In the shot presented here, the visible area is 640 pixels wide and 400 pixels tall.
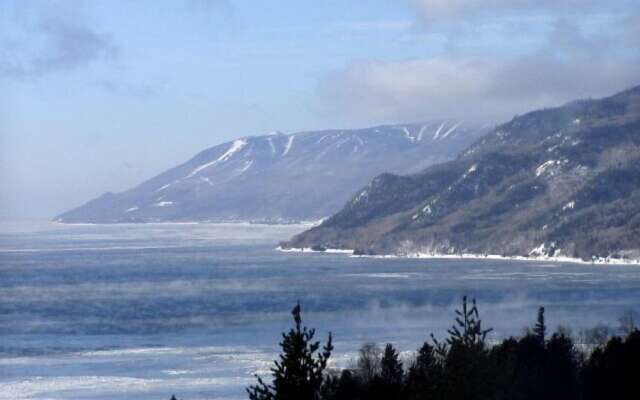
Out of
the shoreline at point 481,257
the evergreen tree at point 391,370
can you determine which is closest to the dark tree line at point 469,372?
the evergreen tree at point 391,370

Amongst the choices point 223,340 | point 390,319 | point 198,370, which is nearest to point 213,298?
point 390,319

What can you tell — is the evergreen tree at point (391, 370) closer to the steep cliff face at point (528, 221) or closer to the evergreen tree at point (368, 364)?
the evergreen tree at point (368, 364)

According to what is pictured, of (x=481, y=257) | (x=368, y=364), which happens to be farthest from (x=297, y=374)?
(x=481, y=257)

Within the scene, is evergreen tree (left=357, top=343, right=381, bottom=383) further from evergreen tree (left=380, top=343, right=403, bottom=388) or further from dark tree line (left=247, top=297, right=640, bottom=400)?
evergreen tree (left=380, top=343, right=403, bottom=388)

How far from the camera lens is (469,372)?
1873 centimetres

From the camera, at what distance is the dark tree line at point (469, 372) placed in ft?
55.7

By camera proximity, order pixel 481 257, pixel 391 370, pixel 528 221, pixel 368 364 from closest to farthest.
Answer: pixel 391 370 < pixel 368 364 < pixel 481 257 < pixel 528 221

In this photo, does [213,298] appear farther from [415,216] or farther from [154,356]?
[415,216]

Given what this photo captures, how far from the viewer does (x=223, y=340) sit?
198 feet

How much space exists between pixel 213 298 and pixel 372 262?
6429 centimetres

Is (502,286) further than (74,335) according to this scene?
Yes

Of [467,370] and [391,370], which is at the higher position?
[467,370]

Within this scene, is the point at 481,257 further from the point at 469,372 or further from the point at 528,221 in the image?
the point at 469,372

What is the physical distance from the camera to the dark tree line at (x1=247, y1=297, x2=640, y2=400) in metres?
17.0
